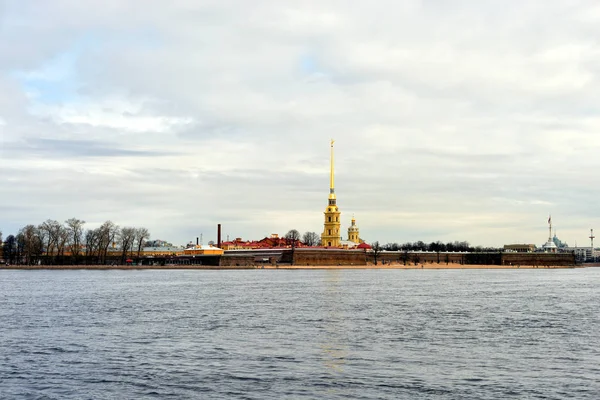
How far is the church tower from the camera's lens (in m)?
178

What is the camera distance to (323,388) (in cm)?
1931

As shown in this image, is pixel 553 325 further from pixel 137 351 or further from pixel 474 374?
pixel 137 351

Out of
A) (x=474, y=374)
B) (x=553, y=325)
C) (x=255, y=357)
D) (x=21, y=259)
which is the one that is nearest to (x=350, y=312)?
(x=553, y=325)

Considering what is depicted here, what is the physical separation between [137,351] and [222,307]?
57.7 feet

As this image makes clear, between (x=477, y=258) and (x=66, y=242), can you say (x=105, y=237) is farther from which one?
(x=477, y=258)

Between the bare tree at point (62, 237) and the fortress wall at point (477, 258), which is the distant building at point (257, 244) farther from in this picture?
the bare tree at point (62, 237)

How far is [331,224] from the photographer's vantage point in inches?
7052

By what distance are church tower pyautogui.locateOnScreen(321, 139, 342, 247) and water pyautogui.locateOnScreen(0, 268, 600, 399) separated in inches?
5285

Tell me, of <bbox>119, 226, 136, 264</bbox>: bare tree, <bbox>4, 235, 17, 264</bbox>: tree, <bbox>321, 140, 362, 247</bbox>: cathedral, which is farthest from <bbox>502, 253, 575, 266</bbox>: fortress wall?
<bbox>4, 235, 17, 264</bbox>: tree

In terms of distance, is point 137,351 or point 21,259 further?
point 21,259

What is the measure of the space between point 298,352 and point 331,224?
15446 cm

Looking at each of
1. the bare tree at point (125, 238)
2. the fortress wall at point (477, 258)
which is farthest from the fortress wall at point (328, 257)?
the bare tree at point (125, 238)

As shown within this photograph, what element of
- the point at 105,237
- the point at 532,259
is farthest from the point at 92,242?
the point at 532,259

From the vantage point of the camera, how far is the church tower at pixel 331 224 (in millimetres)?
178000
